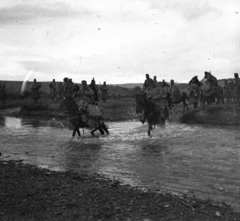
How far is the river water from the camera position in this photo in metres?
6.74

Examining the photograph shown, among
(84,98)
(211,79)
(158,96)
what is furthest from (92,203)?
(211,79)

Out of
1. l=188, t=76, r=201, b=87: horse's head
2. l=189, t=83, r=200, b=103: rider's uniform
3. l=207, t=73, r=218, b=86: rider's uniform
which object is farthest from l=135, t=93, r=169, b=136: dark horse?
l=188, t=76, r=201, b=87: horse's head

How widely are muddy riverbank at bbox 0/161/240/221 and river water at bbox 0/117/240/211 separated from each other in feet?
1.88

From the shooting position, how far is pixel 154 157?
962cm

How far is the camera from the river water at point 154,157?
6.74 metres

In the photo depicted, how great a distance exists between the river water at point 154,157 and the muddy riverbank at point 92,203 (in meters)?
0.57

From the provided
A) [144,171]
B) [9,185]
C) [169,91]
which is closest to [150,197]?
[144,171]

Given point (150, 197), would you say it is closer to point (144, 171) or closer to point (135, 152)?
point (144, 171)

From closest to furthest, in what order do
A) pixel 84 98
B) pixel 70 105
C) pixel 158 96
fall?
pixel 70 105 → pixel 84 98 → pixel 158 96

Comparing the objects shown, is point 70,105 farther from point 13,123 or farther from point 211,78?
point 211,78

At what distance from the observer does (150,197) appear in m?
5.77

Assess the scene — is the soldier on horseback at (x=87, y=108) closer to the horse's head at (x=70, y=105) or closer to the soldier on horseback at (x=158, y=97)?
the horse's head at (x=70, y=105)

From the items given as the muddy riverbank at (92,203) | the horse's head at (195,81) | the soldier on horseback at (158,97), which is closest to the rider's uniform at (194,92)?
the horse's head at (195,81)

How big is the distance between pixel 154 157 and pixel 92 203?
437 cm
